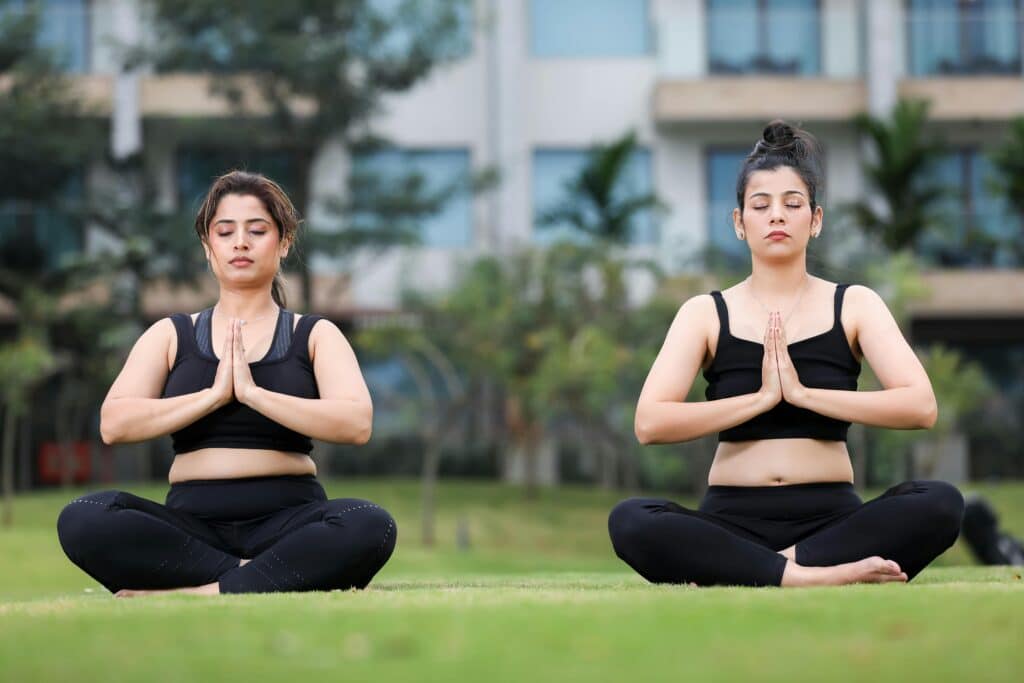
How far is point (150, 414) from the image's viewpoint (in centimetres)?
576

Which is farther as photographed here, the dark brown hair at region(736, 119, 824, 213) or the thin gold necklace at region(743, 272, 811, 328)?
the dark brown hair at region(736, 119, 824, 213)

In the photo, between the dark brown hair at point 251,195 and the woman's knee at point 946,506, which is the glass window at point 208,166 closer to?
the dark brown hair at point 251,195

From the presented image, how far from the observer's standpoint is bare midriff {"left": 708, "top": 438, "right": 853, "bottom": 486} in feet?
18.8

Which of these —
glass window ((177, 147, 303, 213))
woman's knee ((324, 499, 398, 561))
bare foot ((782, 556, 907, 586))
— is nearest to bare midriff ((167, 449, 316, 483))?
woman's knee ((324, 499, 398, 561))

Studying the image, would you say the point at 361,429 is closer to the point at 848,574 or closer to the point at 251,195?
the point at 251,195

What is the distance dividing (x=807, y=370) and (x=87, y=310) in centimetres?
1816

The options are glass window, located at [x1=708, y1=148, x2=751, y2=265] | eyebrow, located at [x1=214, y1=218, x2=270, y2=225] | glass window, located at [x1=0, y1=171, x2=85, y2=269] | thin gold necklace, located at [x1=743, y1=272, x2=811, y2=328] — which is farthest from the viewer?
glass window, located at [x1=708, y1=148, x2=751, y2=265]

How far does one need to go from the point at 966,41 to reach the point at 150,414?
23.5 metres

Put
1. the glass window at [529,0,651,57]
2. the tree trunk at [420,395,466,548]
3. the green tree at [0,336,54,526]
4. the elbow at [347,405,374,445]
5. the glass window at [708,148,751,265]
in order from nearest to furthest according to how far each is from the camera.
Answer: the elbow at [347,405,374,445]
the green tree at [0,336,54,526]
the tree trunk at [420,395,466,548]
the glass window at [708,148,751,265]
the glass window at [529,0,651,57]

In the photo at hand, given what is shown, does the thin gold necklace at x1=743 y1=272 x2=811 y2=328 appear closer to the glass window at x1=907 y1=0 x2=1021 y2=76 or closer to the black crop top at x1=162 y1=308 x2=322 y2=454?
the black crop top at x1=162 y1=308 x2=322 y2=454

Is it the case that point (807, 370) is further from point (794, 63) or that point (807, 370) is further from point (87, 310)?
point (794, 63)

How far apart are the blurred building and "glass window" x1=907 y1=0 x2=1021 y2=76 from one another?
29 mm

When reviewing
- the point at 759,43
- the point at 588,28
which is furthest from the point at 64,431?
the point at 759,43

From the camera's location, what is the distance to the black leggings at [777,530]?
5.54 meters
